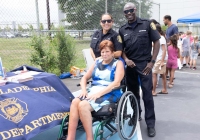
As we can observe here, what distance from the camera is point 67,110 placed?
2.79m

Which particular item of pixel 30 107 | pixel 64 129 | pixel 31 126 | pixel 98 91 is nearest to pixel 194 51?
pixel 98 91

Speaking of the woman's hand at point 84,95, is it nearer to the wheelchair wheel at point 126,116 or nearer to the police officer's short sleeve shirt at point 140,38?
the wheelchair wheel at point 126,116

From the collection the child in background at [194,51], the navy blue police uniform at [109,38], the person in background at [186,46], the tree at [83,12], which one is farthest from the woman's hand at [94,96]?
the person in background at [186,46]

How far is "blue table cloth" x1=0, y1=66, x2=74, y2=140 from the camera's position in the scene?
7.35 feet

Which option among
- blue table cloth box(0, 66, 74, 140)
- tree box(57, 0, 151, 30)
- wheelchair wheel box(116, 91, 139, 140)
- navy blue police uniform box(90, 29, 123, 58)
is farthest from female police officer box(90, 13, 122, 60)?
tree box(57, 0, 151, 30)

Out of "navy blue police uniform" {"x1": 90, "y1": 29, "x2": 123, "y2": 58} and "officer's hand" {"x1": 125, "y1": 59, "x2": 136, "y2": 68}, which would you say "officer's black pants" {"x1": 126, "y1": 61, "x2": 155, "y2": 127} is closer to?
"officer's hand" {"x1": 125, "y1": 59, "x2": 136, "y2": 68}

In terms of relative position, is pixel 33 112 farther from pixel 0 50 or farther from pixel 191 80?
pixel 191 80

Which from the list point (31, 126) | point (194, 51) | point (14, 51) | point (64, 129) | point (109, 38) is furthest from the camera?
point (194, 51)

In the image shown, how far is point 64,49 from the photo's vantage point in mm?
6910

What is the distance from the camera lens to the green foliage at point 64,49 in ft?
22.2

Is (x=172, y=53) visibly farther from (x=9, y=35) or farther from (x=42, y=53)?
(x=9, y=35)

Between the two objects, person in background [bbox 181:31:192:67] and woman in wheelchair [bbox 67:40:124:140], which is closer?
woman in wheelchair [bbox 67:40:124:140]

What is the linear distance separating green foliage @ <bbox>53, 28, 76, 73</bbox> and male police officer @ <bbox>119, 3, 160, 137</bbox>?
3717 millimetres

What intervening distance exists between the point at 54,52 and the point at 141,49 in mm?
4084
